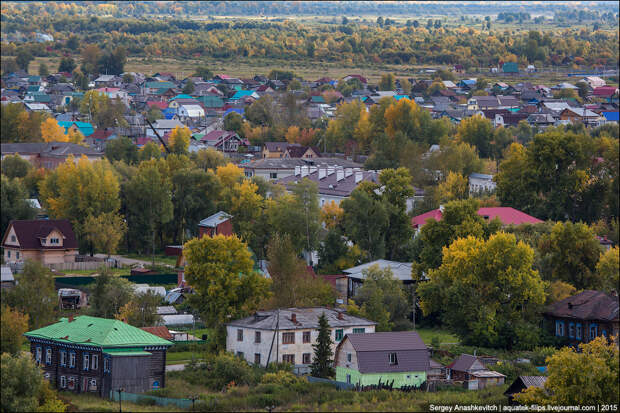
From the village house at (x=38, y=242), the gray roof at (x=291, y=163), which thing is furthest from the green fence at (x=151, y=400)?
the gray roof at (x=291, y=163)

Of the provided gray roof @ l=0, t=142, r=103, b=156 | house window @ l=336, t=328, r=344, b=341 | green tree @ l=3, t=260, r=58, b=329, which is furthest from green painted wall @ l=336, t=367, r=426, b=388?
gray roof @ l=0, t=142, r=103, b=156

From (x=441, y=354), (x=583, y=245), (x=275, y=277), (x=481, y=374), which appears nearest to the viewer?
(x=481, y=374)

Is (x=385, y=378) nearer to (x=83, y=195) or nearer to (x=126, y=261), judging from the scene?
(x=126, y=261)

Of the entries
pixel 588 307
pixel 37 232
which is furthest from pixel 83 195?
pixel 588 307

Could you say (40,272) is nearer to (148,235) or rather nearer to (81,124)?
(148,235)

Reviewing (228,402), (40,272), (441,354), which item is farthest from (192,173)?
(228,402)

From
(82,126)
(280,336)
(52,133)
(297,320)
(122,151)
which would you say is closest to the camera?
(280,336)
